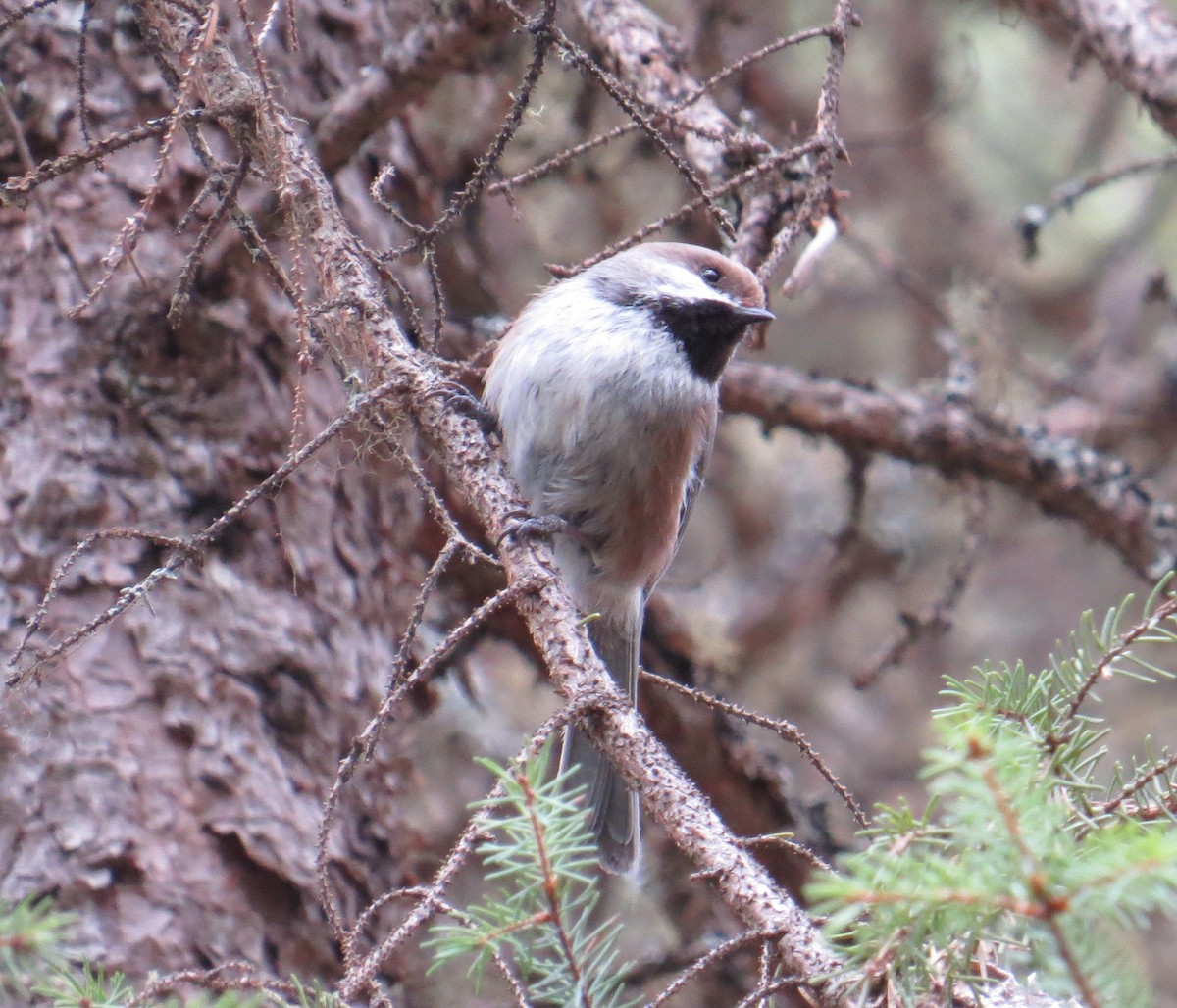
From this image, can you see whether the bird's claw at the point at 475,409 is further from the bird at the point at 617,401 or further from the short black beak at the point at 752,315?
the short black beak at the point at 752,315

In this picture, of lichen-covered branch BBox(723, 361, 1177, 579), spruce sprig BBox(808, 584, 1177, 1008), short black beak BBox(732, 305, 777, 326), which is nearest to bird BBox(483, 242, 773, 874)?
short black beak BBox(732, 305, 777, 326)

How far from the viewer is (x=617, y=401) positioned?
2.73 metres

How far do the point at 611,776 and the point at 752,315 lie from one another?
46.9 inches

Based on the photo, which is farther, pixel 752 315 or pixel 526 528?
pixel 752 315

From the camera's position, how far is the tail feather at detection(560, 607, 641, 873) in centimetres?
272

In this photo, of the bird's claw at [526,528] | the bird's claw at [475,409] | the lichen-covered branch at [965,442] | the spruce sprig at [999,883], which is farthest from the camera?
the lichen-covered branch at [965,442]

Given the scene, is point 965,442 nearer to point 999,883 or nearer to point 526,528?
point 526,528

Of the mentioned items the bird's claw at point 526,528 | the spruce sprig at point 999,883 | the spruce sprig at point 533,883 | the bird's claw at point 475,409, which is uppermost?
the bird's claw at point 475,409

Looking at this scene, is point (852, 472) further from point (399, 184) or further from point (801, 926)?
point (801, 926)

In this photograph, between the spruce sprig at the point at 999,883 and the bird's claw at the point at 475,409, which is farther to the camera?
the bird's claw at the point at 475,409

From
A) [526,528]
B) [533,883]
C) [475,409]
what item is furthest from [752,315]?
[533,883]

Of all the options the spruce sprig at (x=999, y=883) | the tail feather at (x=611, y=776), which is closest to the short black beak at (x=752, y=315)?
the tail feather at (x=611, y=776)

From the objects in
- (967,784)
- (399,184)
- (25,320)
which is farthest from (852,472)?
(967,784)

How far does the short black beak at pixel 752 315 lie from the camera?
109 inches
